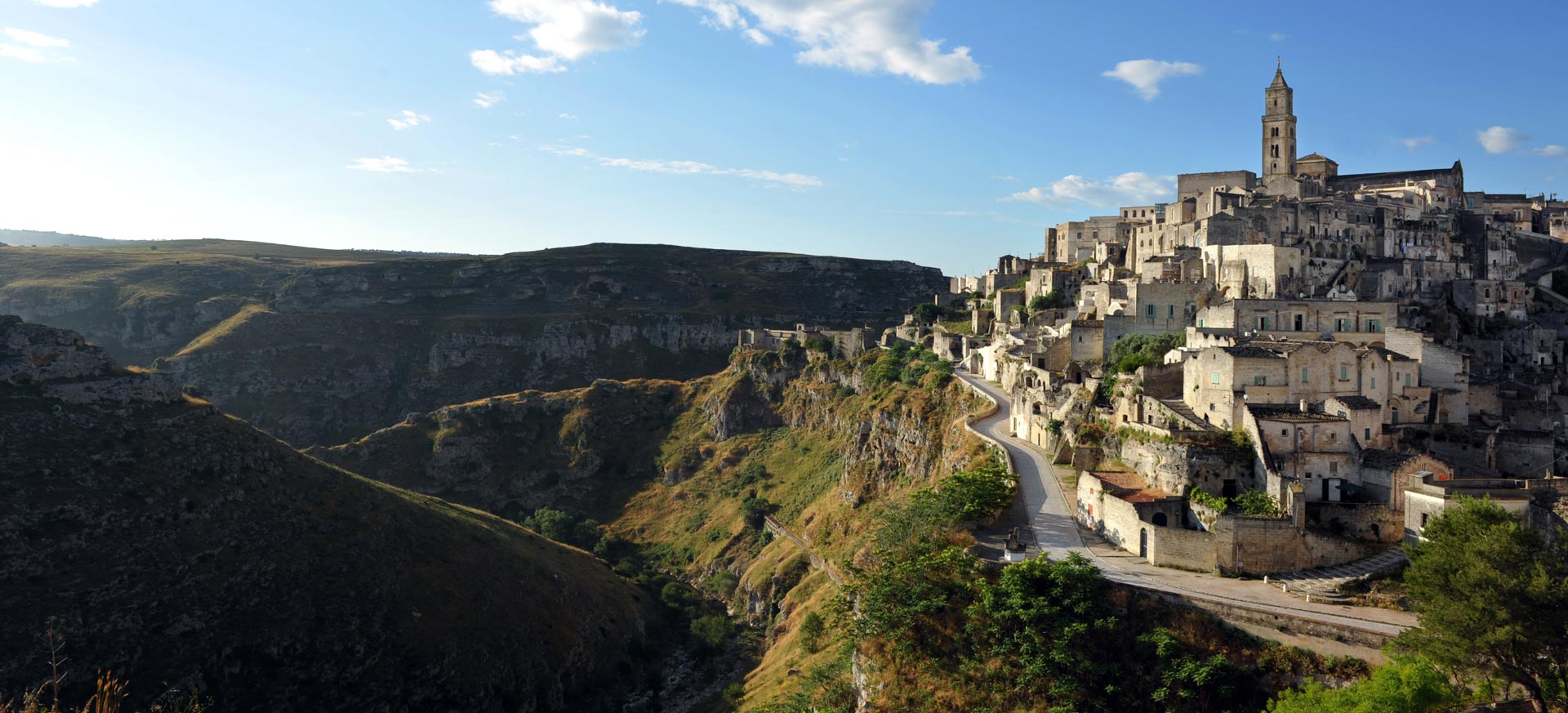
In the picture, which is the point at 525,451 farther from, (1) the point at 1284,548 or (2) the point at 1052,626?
(1) the point at 1284,548

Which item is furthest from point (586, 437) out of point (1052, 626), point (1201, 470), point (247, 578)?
point (1052, 626)

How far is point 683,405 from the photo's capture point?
112 metres

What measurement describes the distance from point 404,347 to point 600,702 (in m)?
100

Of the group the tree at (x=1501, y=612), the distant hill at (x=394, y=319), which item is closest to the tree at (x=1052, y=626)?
the tree at (x=1501, y=612)

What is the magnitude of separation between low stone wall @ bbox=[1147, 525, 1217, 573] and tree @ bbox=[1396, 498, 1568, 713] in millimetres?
7906

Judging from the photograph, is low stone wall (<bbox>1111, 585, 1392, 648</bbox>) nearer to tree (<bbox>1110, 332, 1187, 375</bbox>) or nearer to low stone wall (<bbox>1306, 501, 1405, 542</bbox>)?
low stone wall (<bbox>1306, 501, 1405, 542</bbox>)

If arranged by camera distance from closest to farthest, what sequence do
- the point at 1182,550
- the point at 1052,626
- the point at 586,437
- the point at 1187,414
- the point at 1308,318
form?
the point at 1052,626 → the point at 1182,550 → the point at 1187,414 → the point at 1308,318 → the point at 586,437

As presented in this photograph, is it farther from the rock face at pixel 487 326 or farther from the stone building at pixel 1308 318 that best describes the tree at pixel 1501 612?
the rock face at pixel 487 326

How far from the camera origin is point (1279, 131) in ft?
264

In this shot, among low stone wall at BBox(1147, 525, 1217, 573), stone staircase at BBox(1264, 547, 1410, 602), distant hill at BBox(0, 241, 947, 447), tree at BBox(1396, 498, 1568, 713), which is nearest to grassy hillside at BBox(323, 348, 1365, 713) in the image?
stone staircase at BBox(1264, 547, 1410, 602)

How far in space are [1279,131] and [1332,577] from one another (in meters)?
61.8

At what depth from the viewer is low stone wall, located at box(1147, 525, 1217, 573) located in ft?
109

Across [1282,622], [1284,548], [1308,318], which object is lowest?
[1282,622]

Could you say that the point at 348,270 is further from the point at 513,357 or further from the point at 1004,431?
the point at 1004,431
